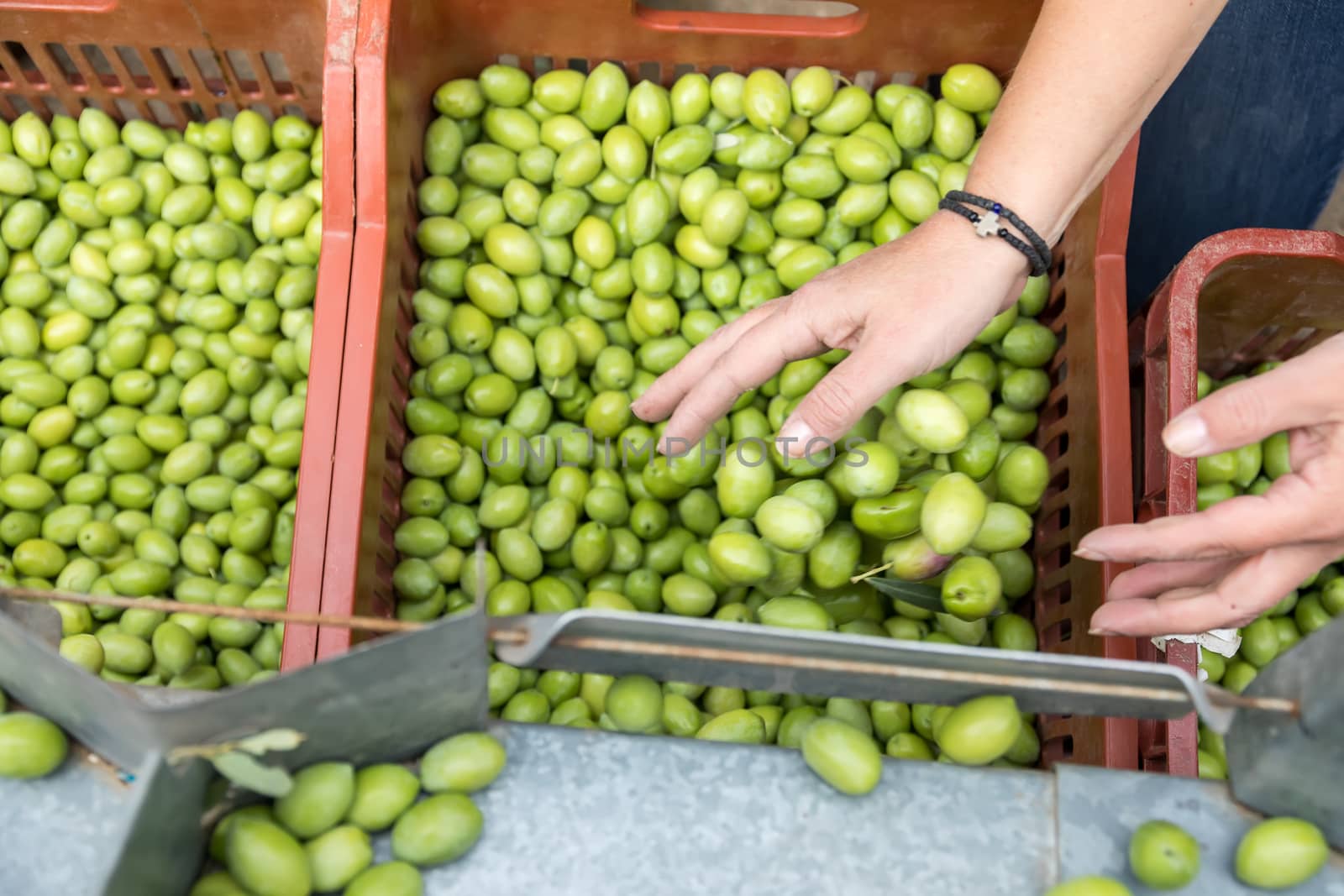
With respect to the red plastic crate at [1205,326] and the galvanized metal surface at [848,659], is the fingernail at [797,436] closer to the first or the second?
the galvanized metal surface at [848,659]

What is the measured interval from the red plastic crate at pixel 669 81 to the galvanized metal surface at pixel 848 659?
0.69m

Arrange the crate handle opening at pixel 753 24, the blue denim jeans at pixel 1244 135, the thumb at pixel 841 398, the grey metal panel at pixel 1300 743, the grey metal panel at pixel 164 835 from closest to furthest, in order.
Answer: the grey metal panel at pixel 164 835 < the grey metal panel at pixel 1300 743 < the thumb at pixel 841 398 < the crate handle opening at pixel 753 24 < the blue denim jeans at pixel 1244 135

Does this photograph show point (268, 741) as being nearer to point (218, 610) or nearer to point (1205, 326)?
point (218, 610)

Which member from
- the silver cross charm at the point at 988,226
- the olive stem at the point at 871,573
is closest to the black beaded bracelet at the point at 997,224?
the silver cross charm at the point at 988,226

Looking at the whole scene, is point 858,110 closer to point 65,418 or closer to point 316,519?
point 316,519

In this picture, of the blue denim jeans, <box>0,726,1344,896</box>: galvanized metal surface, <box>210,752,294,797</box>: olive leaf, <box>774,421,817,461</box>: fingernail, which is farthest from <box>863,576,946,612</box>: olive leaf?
the blue denim jeans

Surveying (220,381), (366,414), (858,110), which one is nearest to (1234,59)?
(858,110)

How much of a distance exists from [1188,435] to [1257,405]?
87 millimetres

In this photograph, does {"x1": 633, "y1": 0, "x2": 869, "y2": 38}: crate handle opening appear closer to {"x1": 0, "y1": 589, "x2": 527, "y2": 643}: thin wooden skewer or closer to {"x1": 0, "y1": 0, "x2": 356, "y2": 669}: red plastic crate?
{"x1": 0, "y1": 0, "x2": 356, "y2": 669}: red plastic crate

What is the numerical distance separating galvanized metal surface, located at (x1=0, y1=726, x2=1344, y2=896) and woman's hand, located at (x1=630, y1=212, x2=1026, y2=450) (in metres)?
0.55

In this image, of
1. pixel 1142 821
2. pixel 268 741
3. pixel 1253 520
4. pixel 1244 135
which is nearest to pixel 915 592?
pixel 1253 520

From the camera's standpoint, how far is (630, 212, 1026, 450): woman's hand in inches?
53.6

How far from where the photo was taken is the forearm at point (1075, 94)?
1357 mm

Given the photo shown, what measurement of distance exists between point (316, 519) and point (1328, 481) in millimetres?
1370
